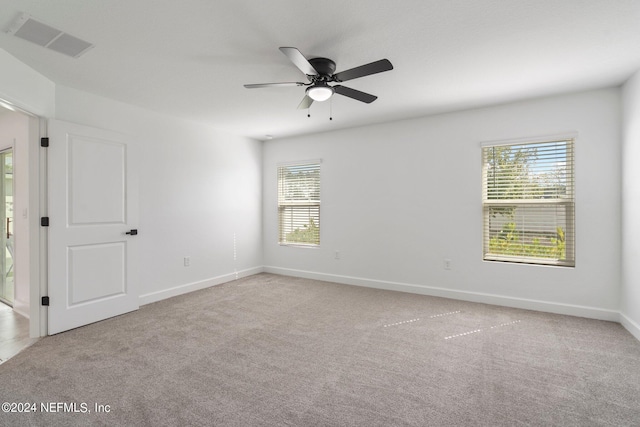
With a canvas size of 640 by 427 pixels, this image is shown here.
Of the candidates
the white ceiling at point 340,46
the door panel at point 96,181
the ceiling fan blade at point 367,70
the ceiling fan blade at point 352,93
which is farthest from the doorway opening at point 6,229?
the ceiling fan blade at point 367,70

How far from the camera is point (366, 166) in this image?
4922 mm

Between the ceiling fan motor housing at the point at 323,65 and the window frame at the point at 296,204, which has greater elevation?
the ceiling fan motor housing at the point at 323,65

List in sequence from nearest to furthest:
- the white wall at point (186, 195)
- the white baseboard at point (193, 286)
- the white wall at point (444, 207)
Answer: the white wall at point (444, 207)
the white wall at point (186, 195)
the white baseboard at point (193, 286)

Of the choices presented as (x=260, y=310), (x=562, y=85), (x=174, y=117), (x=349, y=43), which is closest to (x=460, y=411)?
(x=260, y=310)

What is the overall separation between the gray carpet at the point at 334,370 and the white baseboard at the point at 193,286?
43cm

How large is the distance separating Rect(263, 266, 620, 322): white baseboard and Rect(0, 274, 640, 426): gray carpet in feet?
0.50

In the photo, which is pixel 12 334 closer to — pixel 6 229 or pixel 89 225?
pixel 89 225

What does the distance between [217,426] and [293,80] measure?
9.72ft

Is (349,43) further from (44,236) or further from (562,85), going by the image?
(44,236)

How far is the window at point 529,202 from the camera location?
3.63 meters

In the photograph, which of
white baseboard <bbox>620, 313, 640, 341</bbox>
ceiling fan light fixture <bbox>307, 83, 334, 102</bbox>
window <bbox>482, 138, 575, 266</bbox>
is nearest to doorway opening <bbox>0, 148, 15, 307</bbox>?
ceiling fan light fixture <bbox>307, 83, 334, 102</bbox>

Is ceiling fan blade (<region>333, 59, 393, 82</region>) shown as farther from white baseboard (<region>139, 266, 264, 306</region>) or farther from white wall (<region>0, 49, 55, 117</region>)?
white baseboard (<region>139, 266, 264, 306</region>)

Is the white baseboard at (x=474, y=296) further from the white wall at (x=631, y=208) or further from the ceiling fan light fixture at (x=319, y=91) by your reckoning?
the ceiling fan light fixture at (x=319, y=91)

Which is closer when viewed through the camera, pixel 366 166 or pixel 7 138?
pixel 7 138
